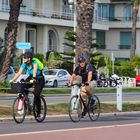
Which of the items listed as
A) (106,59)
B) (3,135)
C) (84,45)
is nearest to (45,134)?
(3,135)

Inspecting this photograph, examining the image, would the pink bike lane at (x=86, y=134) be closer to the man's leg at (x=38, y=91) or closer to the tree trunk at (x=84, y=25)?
the man's leg at (x=38, y=91)

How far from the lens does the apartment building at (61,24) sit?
5788 cm

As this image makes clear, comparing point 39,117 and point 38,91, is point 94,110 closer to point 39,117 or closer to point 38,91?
point 39,117

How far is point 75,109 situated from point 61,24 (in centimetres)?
4529

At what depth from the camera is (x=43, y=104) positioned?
644 inches

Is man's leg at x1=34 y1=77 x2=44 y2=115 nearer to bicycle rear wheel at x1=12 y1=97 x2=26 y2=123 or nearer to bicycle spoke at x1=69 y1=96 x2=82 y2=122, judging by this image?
bicycle rear wheel at x1=12 y1=97 x2=26 y2=123

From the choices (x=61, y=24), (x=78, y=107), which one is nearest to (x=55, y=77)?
(x=61, y=24)

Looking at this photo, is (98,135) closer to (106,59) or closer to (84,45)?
(84,45)

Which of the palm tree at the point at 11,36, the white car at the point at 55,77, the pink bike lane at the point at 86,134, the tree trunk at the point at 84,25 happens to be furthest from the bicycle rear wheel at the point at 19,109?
the white car at the point at 55,77

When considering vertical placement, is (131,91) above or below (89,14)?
below

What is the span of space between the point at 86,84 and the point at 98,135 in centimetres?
360

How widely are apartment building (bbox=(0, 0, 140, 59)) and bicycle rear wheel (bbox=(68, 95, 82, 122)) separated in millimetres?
33485

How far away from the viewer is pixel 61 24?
203ft

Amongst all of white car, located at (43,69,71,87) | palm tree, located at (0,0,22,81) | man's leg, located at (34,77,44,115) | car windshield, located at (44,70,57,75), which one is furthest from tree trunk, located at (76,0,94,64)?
car windshield, located at (44,70,57,75)
